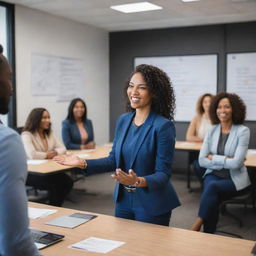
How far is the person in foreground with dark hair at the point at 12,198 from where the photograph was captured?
111cm

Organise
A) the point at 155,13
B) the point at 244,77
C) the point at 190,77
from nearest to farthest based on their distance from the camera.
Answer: the point at 155,13 < the point at 244,77 < the point at 190,77

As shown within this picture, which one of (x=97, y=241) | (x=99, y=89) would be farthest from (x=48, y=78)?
(x=97, y=241)

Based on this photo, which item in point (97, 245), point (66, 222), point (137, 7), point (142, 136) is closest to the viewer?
point (97, 245)

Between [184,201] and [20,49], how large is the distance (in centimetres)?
313

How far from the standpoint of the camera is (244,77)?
657cm

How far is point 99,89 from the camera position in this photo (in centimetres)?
748

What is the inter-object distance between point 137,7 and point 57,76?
5.67 ft

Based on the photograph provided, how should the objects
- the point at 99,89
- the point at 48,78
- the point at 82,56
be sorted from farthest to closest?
the point at 99,89, the point at 82,56, the point at 48,78

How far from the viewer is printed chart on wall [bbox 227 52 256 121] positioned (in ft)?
21.4

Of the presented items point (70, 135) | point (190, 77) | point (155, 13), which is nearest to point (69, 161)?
point (70, 135)

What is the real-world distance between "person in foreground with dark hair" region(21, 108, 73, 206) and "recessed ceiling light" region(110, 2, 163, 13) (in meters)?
1.91

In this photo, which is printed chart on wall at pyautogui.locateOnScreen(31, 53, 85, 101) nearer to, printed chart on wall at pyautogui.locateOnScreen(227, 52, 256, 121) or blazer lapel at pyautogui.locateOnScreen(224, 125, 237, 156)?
printed chart on wall at pyautogui.locateOnScreen(227, 52, 256, 121)

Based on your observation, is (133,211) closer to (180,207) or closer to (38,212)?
(38,212)

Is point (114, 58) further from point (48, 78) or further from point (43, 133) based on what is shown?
point (43, 133)
